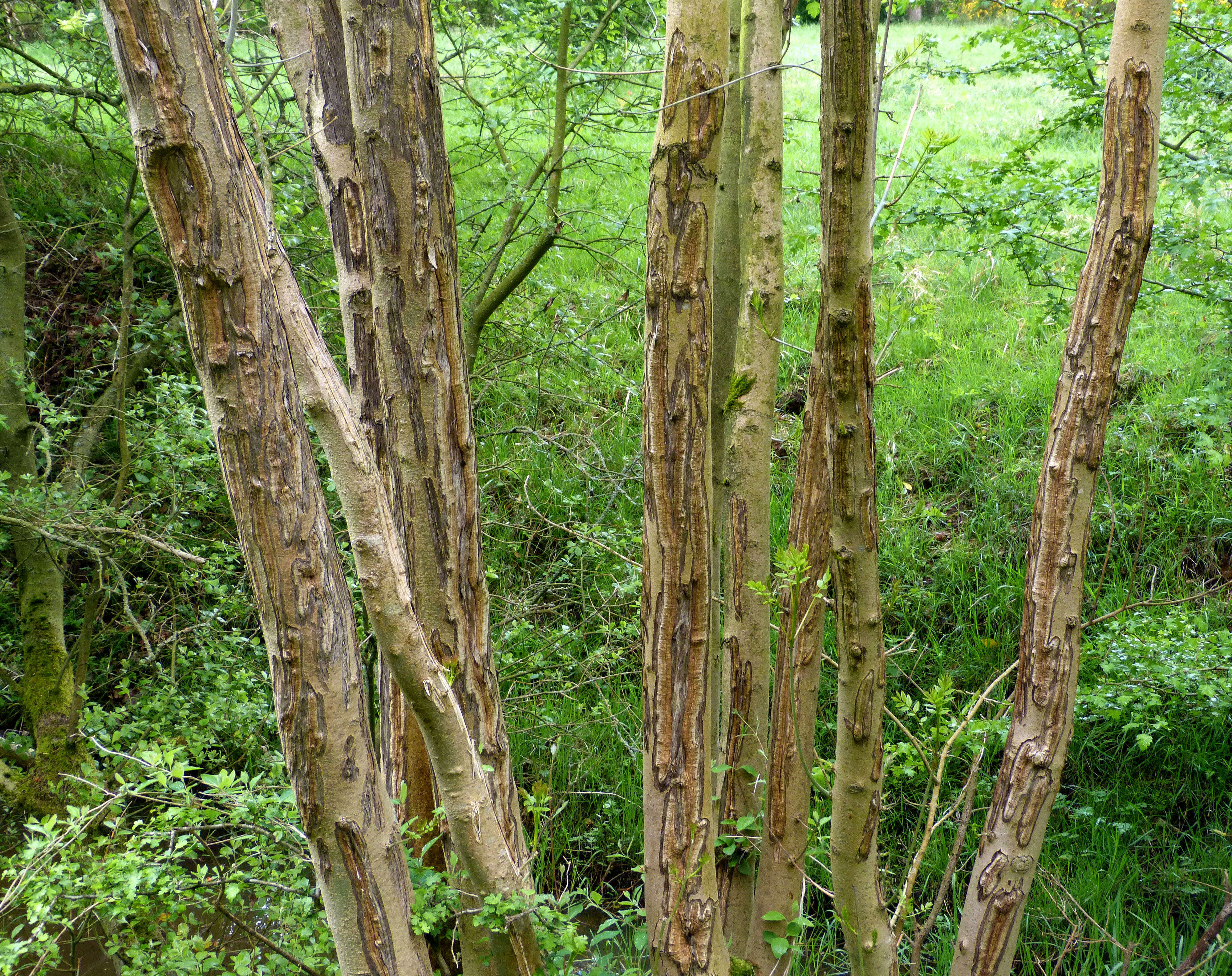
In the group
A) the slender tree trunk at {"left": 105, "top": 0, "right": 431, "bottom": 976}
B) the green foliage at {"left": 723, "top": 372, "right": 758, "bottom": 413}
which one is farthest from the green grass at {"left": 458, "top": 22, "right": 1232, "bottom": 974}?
the slender tree trunk at {"left": 105, "top": 0, "right": 431, "bottom": 976}

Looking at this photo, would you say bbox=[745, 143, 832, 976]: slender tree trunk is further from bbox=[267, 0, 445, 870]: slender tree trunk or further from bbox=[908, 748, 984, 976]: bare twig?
bbox=[267, 0, 445, 870]: slender tree trunk

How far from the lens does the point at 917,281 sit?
198 inches

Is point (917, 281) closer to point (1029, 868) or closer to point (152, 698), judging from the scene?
point (1029, 868)

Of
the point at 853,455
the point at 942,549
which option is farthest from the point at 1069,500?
the point at 942,549

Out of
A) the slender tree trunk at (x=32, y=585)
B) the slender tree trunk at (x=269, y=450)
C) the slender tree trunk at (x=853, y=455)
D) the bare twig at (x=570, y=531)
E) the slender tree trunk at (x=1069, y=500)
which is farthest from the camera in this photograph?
the slender tree trunk at (x=32, y=585)

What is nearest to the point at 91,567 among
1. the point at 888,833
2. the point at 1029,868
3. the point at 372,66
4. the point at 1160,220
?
the point at 372,66

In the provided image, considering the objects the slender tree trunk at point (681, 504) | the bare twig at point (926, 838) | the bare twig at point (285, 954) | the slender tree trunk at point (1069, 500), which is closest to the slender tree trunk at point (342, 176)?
the bare twig at point (285, 954)

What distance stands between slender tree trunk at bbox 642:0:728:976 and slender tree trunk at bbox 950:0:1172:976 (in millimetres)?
674

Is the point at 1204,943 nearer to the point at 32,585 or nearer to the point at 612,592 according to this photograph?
the point at 612,592

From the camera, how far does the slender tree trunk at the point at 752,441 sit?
2.04 m

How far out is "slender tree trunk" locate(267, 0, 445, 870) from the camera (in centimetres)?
191

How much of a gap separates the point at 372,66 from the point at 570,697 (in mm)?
2583

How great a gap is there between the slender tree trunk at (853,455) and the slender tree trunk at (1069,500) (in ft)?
1.60

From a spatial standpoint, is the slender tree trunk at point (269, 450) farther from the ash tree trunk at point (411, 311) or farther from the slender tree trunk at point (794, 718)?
the slender tree trunk at point (794, 718)
